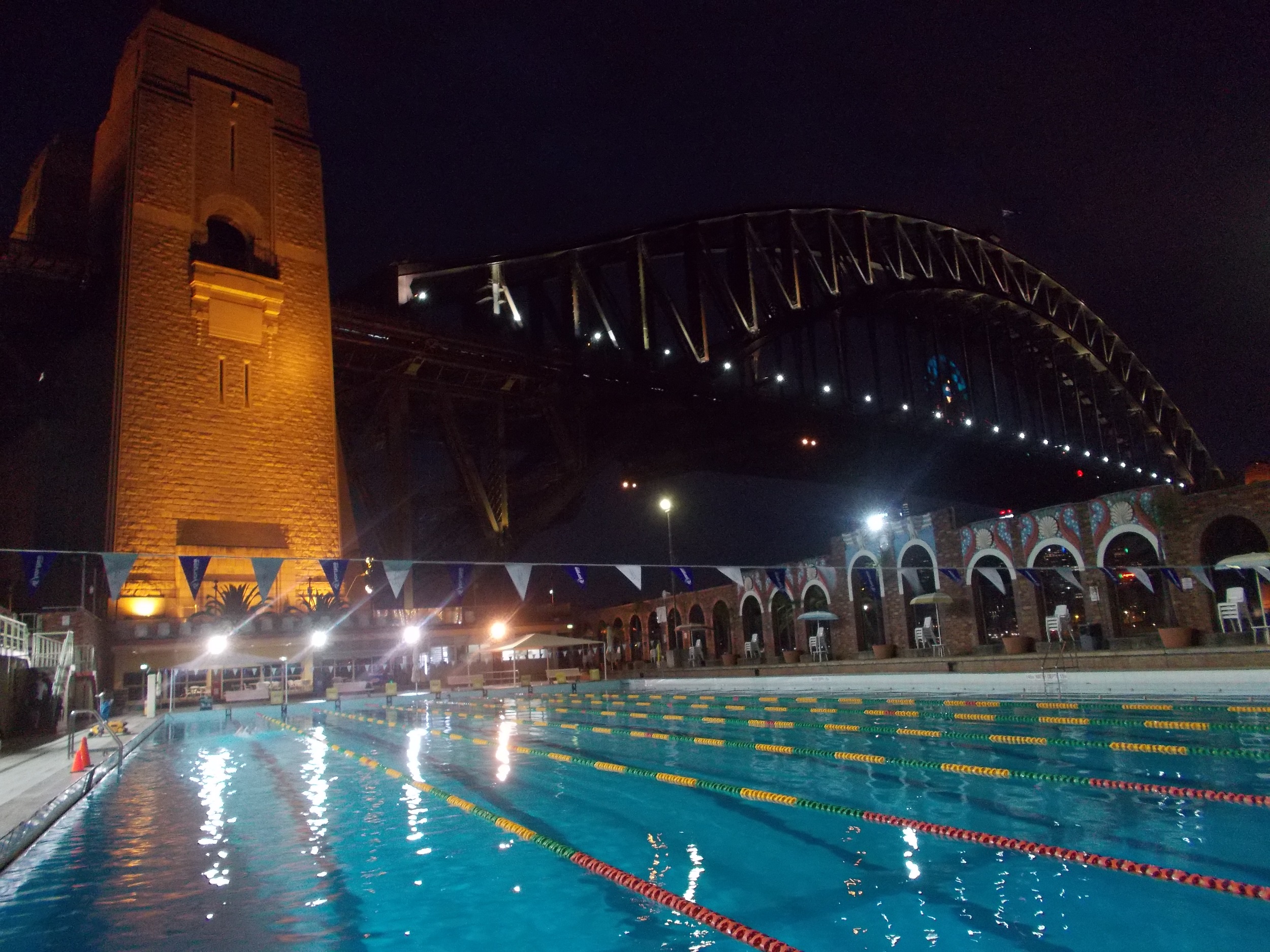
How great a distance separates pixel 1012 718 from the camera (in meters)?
12.6

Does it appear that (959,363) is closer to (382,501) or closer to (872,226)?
(872,226)

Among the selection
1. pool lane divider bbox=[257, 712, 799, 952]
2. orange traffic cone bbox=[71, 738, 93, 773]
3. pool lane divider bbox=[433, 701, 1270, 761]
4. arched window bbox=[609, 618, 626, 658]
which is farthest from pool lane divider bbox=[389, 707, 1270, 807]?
arched window bbox=[609, 618, 626, 658]

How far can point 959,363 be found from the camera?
Answer: 50094 millimetres

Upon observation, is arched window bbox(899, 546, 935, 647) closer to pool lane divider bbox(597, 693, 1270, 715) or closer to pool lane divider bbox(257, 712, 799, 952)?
pool lane divider bbox(597, 693, 1270, 715)

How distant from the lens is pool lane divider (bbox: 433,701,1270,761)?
8883mm

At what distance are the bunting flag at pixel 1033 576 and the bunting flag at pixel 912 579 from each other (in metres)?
2.46

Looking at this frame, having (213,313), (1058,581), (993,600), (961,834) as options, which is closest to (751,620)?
(993,600)

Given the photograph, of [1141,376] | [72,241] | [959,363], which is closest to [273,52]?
[72,241]

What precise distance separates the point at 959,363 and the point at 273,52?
3987cm

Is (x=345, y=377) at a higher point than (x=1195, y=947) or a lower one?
higher

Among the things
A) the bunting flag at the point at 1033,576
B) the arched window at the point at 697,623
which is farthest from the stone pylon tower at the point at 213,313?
the bunting flag at the point at 1033,576

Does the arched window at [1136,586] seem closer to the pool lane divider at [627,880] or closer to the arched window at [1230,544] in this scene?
the arched window at [1230,544]

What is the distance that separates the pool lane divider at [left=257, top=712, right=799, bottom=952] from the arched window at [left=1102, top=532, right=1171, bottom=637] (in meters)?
13.3

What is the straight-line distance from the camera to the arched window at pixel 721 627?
33.1m
